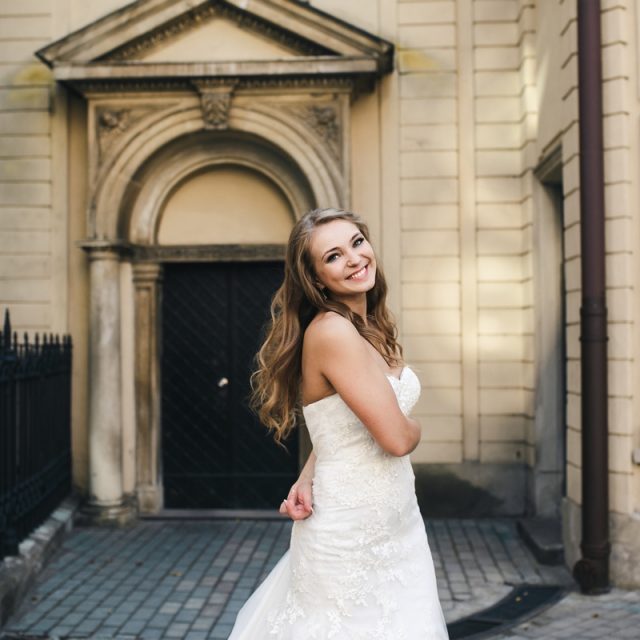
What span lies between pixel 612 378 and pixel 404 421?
13.0 feet

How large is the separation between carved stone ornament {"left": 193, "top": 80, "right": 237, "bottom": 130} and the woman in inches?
241

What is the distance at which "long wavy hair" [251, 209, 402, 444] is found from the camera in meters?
2.73

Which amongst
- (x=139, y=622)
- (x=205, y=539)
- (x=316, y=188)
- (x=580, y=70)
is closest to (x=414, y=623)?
(x=139, y=622)

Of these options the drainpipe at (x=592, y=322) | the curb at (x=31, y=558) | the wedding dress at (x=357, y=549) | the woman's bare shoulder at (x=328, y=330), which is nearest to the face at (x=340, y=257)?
the woman's bare shoulder at (x=328, y=330)

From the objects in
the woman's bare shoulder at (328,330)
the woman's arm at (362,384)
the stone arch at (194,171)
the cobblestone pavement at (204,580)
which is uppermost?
the stone arch at (194,171)

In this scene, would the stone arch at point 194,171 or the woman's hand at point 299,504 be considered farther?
the stone arch at point 194,171

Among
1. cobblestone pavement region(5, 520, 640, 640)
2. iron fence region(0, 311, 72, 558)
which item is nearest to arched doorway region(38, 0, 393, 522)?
iron fence region(0, 311, 72, 558)

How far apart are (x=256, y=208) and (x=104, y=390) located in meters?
2.40

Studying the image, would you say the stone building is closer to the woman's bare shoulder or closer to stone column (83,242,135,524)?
stone column (83,242,135,524)

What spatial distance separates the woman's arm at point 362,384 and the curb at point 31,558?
13.5ft

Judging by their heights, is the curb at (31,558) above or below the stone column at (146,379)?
below

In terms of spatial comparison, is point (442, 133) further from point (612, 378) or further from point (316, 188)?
point (612, 378)

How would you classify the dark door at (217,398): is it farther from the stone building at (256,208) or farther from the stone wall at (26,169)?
the stone wall at (26,169)

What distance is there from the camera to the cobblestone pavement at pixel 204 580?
566 cm
